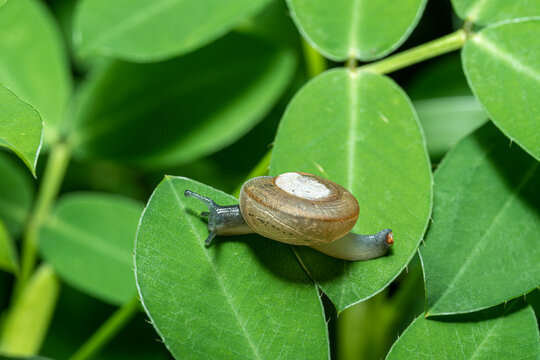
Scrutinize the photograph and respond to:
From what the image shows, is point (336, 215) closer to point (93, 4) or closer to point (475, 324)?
point (475, 324)

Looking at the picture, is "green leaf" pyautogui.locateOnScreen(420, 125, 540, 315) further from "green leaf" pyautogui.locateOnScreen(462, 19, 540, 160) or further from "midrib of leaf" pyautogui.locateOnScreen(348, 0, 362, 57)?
"midrib of leaf" pyautogui.locateOnScreen(348, 0, 362, 57)

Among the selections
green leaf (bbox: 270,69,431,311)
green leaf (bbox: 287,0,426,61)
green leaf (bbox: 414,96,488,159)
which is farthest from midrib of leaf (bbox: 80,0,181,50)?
green leaf (bbox: 414,96,488,159)

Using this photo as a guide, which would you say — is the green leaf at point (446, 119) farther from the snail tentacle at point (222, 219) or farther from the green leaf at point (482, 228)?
the snail tentacle at point (222, 219)

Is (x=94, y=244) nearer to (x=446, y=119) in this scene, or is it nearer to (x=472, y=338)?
(x=472, y=338)

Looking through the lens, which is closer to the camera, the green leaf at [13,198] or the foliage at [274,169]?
the foliage at [274,169]

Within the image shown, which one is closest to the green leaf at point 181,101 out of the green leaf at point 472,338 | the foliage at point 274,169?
the foliage at point 274,169

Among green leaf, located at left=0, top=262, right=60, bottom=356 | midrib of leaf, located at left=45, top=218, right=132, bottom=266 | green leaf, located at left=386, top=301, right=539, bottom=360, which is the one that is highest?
green leaf, located at left=386, top=301, right=539, bottom=360
